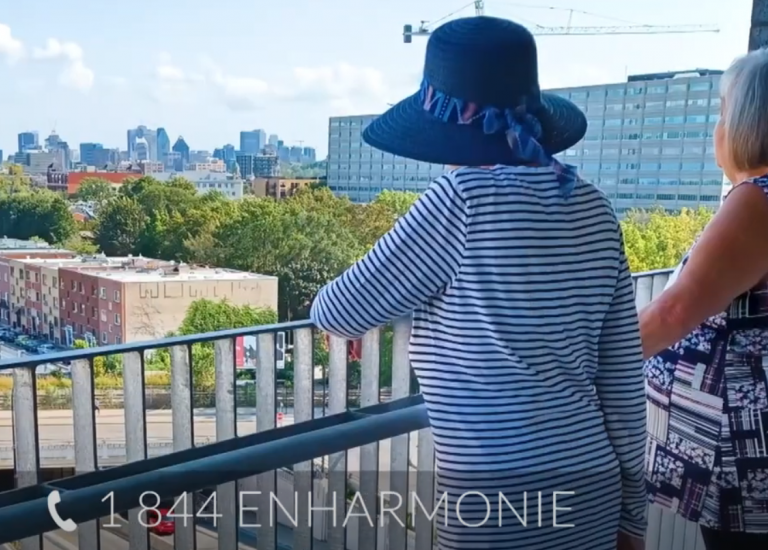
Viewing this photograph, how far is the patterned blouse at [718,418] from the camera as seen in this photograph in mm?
1239

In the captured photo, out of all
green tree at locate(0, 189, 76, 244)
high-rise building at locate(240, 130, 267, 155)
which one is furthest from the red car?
high-rise building at locate(240, 130, 267, 155)

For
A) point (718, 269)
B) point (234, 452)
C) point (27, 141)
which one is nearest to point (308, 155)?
point (27, 141)

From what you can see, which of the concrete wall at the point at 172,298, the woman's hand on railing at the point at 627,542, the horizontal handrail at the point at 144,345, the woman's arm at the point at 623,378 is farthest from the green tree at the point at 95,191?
the woman's hand on railing at the point at 627,542

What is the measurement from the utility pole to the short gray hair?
1245 mm

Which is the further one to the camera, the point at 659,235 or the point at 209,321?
the point at 659,235

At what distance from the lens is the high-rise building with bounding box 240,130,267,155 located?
164 cm

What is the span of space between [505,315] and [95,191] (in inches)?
→ 35.4

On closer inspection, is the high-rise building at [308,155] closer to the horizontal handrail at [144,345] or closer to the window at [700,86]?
the horizontal handrail at [144,345]

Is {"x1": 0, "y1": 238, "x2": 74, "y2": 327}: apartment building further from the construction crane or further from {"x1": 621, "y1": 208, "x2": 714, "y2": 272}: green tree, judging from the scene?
{"x1": 621, "y1": 208, "x2": 714, "y2": 272}: green tree

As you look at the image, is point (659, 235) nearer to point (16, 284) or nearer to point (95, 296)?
point (95, 296)

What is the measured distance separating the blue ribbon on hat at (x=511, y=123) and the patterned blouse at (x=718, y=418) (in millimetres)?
401

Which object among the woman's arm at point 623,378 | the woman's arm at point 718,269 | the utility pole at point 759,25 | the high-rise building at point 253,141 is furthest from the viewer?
the utility pole at point 759,25

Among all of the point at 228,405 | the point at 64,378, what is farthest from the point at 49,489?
the point at 228,405

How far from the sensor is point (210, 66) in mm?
1591
